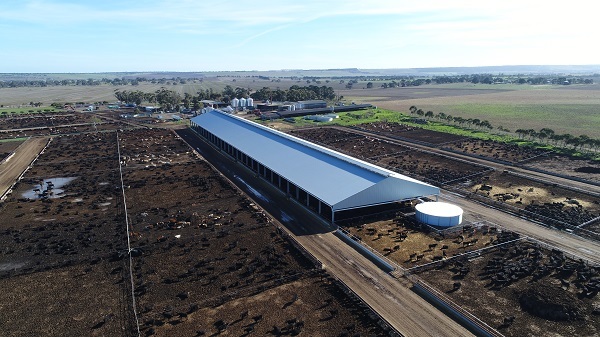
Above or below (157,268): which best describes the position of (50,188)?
above

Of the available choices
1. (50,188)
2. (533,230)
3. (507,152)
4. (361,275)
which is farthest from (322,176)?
(507,152)

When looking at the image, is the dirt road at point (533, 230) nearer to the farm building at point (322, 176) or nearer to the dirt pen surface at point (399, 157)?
the farm building at point (322, 176)

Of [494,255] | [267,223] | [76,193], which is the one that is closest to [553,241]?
[494,255]

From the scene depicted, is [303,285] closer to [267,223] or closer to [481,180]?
[267,223]

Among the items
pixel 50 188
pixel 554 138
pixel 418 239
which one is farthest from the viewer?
pixel 554 138

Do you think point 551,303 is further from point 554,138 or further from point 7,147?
point 7,147

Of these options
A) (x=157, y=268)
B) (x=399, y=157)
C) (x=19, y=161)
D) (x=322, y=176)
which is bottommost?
(x=157, y=268)

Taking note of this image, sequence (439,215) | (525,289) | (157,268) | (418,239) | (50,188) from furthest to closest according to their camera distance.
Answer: (50,188), (439,215), (418,239), (157,268), (525,289)
